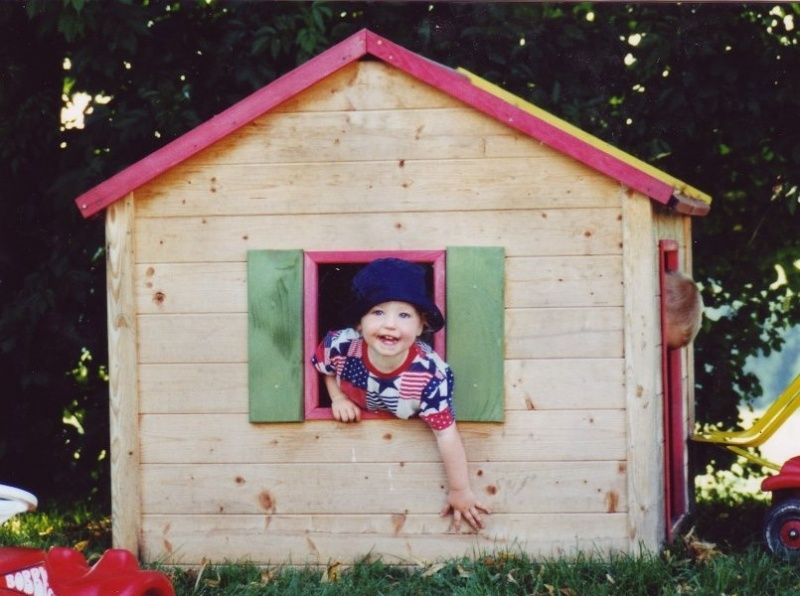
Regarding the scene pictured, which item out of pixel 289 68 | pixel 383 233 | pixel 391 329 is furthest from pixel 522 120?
pixel 289 68

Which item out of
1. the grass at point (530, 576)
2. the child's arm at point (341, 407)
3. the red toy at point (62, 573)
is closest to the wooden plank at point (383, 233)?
the child's arm at point (341, 407)

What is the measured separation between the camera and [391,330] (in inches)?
230

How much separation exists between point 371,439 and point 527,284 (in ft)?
3.27

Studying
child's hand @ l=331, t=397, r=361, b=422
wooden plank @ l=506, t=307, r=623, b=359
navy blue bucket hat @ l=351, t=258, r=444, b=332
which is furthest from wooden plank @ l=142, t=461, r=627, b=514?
navy blue bucket hat @ l=351, t=258, r=444, b=332

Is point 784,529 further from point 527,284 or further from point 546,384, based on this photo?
point 527,284

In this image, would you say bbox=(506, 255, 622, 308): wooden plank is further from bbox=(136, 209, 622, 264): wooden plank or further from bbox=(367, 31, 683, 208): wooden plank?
bbox=(367, 31, 683, 208): wooden plank

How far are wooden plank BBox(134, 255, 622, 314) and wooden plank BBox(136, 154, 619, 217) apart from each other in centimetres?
25

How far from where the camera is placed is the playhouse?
5.96 meters

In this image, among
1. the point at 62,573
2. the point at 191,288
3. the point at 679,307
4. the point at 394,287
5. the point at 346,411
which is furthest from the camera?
the point at 679,307

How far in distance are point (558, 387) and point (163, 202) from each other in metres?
2.00

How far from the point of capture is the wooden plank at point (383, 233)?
5957 mm

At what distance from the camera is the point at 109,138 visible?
7941 millimetres

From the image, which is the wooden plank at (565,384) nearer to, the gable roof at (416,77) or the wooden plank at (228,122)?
the gable roof at (416,77)

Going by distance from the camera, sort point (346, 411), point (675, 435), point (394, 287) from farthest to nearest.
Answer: point (675, 435)
point (346, 411)
point (394, 287)
